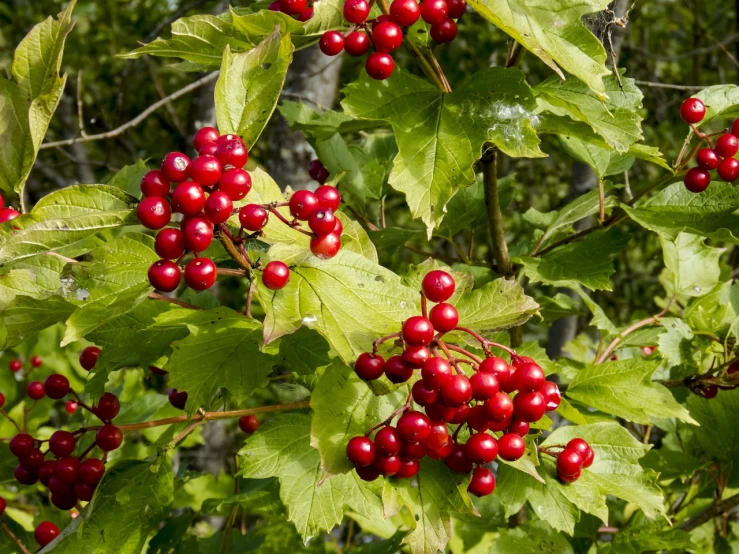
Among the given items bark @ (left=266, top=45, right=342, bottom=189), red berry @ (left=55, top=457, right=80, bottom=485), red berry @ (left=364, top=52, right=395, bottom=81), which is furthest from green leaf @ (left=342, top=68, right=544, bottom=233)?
bark @ (left=266, top=45, right=342, bottom=189)

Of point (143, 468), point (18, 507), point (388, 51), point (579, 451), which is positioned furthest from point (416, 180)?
point (18, 507)

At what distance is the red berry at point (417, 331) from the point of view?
1.04 metres

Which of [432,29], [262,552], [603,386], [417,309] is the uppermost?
[432,29]

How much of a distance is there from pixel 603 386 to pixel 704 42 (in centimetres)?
521

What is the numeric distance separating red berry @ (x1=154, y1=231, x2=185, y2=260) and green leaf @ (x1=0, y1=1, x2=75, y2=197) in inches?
10.8

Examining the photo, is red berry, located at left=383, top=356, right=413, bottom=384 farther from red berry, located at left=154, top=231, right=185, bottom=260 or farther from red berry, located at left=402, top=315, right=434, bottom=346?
→ red berry, located at left=154, top=231, right=185, bottom=260

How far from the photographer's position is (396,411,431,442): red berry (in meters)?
1.08

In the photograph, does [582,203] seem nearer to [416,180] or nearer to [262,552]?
[416,180]

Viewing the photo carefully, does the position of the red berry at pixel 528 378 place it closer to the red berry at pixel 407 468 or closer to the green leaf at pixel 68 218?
the red berry at pixel 407 468

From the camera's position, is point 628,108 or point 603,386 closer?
point 628,108

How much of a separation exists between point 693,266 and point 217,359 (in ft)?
4.74

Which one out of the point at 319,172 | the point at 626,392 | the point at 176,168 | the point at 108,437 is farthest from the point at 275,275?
the point at 319,172

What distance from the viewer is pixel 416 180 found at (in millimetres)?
1361

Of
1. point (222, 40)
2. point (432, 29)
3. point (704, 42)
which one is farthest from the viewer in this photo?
point (704, 42)
